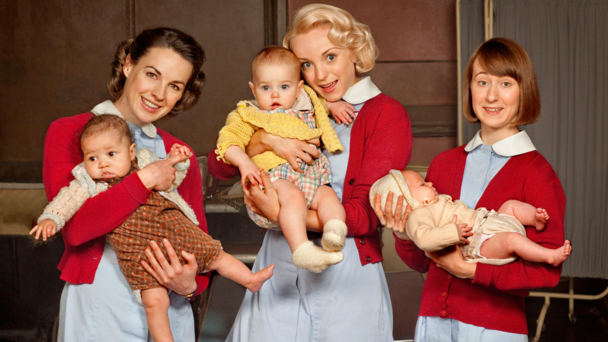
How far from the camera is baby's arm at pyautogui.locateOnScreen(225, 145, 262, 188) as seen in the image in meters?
1.89

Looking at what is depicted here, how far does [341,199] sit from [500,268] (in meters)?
0.59

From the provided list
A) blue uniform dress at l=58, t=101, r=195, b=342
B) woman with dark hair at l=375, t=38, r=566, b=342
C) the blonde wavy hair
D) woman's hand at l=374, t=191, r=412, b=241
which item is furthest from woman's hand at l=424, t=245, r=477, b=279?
blue uniform dress at l=58, t=101, r=195, b=342

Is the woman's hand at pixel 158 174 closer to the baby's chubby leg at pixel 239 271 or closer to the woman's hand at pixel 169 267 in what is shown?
the woman's hand at pixel 169 267

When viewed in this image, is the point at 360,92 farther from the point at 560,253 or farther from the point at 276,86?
the point at 560,253

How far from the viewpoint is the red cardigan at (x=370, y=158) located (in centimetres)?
191

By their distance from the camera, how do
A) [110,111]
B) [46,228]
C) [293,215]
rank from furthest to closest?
1. [110,111]
2. [293,215]
3. [46,228]

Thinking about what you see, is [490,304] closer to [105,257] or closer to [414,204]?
[414,204]

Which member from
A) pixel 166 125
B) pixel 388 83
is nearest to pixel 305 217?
pixel 388 83

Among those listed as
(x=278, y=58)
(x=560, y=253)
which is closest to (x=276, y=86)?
(x=278, y=58)

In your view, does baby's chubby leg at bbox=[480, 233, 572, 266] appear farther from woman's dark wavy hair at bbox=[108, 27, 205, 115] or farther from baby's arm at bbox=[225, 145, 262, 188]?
woman's dark wavy hair at bbox=[108, 27, 205, 115]

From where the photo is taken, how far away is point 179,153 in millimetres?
1896

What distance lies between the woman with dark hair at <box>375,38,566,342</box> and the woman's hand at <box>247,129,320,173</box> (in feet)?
0.98

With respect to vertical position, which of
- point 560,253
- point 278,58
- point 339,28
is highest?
point 339,28

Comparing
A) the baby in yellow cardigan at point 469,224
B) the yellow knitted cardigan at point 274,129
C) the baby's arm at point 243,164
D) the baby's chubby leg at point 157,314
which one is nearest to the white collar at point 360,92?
the yellow knitted cardigan at point 274,129
